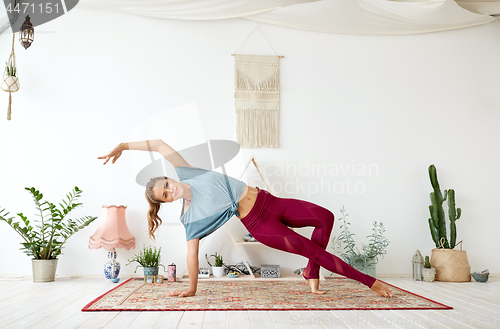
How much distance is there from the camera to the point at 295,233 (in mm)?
2695

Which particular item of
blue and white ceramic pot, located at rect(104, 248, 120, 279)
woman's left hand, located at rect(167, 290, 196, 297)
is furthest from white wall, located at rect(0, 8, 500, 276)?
woman's left hand, located at rect(167, 290, 196, 297)

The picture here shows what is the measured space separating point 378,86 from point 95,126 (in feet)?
9.89

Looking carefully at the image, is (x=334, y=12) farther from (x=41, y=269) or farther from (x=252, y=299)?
(x=41, y=269)

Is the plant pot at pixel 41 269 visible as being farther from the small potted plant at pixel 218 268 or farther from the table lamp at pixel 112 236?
the small potted plant at pixel 218 268

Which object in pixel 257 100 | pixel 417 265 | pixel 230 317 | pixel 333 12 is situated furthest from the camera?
pixel 257 100

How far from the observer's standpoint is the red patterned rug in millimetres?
2410

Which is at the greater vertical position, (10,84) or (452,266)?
(10,84)

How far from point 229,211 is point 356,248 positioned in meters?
1.89

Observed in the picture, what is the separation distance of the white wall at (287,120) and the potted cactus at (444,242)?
0.21 m

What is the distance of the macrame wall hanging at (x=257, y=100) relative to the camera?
425 cm

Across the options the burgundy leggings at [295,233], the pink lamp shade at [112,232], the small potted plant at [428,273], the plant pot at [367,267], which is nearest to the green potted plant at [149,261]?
the pink lamp shade at [112,232]

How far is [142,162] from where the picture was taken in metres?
4.16

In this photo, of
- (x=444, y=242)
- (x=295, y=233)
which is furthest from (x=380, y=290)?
(x=444, y=242)

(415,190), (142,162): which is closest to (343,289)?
(415,190)
